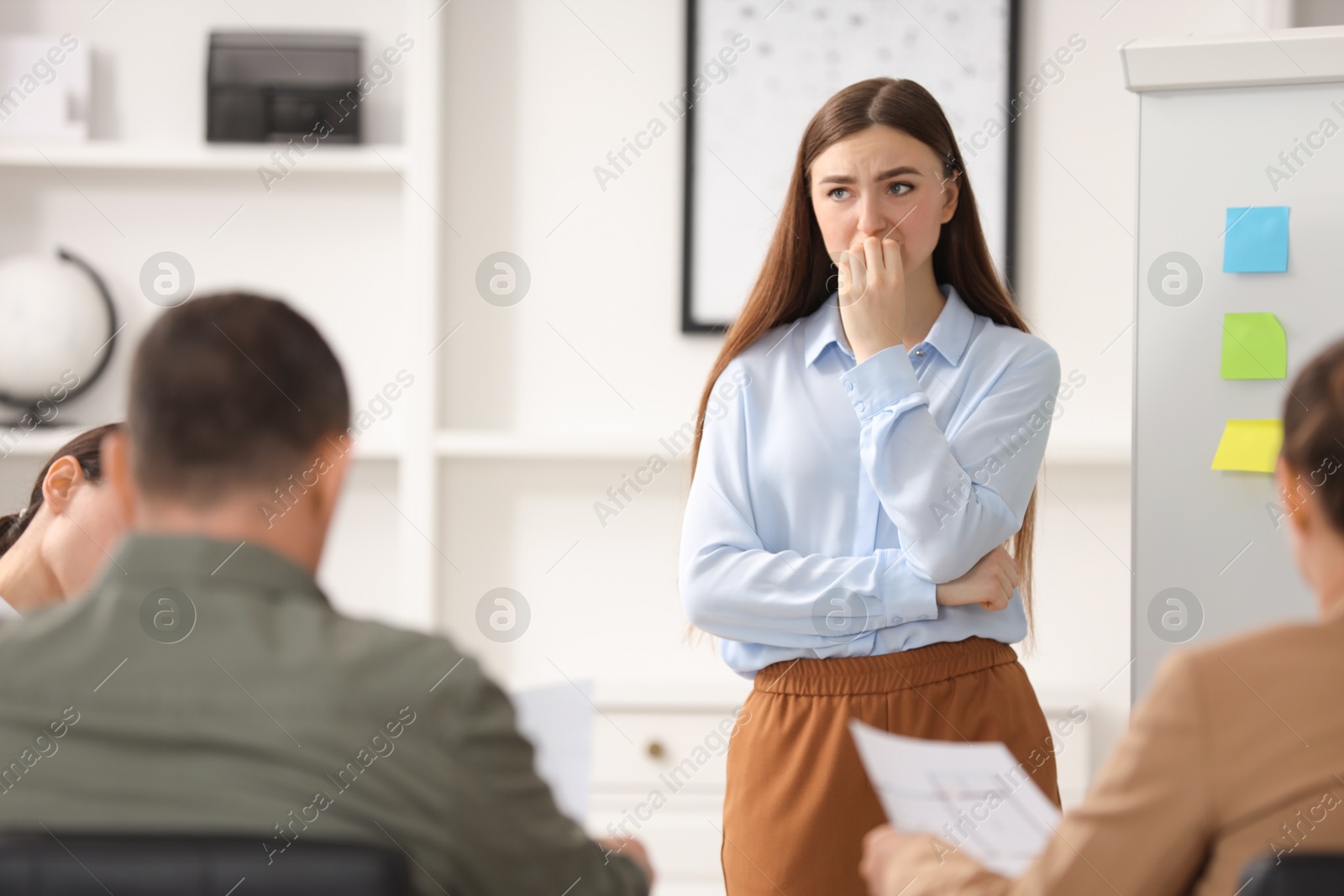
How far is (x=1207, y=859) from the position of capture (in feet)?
2.96

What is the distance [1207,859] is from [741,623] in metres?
0.76

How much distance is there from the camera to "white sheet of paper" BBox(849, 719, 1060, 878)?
40.3 inches

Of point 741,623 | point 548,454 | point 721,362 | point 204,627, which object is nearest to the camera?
point 204,627

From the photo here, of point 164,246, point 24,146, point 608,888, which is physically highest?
point 24,146

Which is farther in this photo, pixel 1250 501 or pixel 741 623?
pixel 1250 501

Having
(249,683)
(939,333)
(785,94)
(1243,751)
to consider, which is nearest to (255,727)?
(249,683)

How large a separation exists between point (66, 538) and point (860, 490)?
1074mm

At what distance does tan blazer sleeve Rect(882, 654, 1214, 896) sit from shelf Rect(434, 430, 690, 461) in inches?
81.5

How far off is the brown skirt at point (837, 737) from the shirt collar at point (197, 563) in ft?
2.73

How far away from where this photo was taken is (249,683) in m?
0.83

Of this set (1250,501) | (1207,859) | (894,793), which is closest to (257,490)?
(894,793)

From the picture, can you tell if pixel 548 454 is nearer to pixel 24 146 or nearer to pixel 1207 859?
pixel 24 146

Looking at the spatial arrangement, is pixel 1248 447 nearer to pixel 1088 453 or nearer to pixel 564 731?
pixel 1088 453

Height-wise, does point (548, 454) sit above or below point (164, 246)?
below
